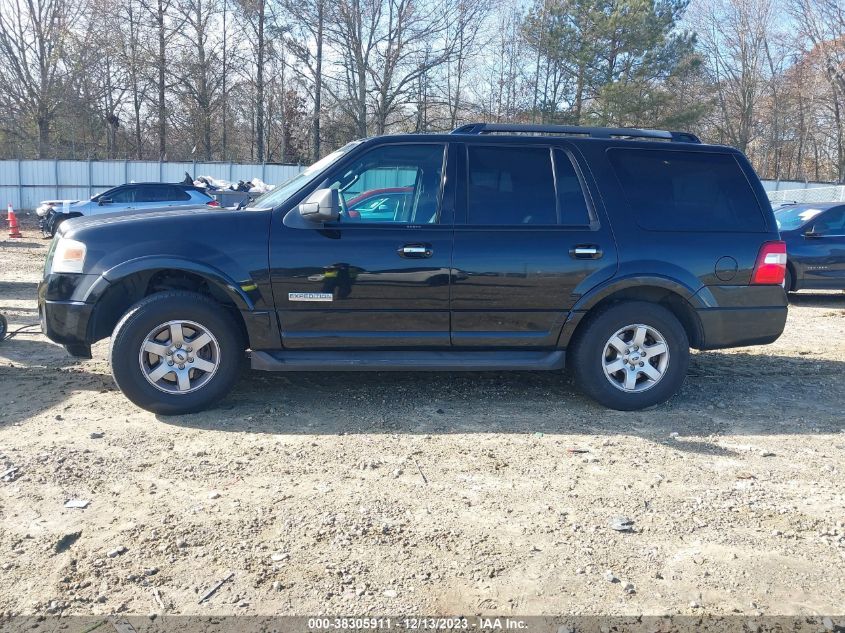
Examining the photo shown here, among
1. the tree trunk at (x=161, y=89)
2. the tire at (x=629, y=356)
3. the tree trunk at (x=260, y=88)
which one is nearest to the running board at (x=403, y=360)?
the tire at (x=629, y=356)

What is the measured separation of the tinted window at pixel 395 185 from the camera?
186 inches

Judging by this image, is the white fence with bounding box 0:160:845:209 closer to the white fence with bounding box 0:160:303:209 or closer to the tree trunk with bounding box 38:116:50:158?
the white fence with bounding box 0:160:303:209

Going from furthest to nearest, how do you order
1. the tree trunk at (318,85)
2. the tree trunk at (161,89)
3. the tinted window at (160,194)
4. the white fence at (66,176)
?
the tree trunk at (161,89)
the tree trunk at (318,85)
the white fence at (66,176)
the tinted window at (160,194)

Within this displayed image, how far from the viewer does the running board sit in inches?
181

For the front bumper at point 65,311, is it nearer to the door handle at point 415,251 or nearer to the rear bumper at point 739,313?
the door handle at point 415,251

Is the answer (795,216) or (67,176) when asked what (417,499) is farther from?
(67,176)

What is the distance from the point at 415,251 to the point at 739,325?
8.16 ft

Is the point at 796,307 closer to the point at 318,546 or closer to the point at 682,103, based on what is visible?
the point at 318,546

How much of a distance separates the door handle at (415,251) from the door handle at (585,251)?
1.01 meters

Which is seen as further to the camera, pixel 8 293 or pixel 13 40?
pixel 13 40

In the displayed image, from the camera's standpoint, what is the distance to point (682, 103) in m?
34.4

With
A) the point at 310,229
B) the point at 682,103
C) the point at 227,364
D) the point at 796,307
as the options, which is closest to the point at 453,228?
the point at 310,229

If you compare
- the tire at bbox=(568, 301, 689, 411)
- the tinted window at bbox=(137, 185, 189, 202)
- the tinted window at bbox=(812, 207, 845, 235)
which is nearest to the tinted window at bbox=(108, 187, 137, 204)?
the tinted window at bbox=(137, 185, 189, 202)

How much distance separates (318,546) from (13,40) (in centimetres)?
4003
